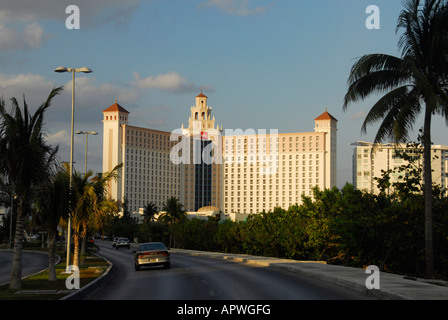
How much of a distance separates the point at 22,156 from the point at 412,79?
618 inches

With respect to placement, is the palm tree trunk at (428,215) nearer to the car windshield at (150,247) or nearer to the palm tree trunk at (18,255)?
the car windshield at (150,247)

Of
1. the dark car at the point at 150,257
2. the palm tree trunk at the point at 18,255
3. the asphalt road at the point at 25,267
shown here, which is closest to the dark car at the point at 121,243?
the asphalt road at the point at 25,267

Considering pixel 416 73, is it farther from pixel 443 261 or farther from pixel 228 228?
pixel 228 228

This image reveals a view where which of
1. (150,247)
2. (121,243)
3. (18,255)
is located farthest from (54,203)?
(121,243)

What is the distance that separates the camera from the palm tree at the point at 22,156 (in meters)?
18.7

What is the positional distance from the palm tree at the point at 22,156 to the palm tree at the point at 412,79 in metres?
12.5

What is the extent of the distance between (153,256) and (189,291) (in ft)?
39.0

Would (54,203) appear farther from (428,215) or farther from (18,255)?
(428,215)

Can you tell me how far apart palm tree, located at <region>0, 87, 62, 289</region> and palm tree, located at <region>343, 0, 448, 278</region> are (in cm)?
1251

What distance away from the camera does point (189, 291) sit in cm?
1838

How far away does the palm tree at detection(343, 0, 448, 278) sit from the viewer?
22828 mm

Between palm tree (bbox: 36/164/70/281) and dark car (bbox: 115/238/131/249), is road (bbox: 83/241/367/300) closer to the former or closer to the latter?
palm tree (bbox: 36/164/70/281)

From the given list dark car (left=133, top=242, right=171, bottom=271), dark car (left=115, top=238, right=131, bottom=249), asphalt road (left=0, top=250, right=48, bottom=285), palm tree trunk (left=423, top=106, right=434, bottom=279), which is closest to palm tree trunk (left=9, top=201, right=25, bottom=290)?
asphalt road (left=0, top=250, right=48, bottom=285)
